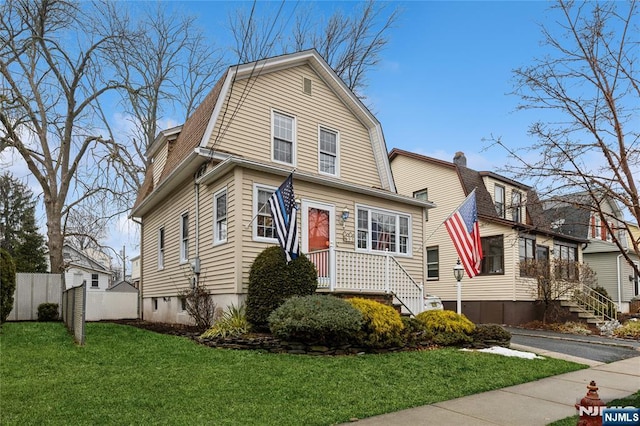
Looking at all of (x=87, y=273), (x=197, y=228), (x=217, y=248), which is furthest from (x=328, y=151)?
(x=87, y=273)

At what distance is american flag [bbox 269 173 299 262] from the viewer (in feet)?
30.8

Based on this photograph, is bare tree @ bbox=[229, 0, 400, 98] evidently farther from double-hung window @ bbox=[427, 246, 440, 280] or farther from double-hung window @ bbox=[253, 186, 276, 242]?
double-hung window @ bbox=[253, 186, 276, 242]

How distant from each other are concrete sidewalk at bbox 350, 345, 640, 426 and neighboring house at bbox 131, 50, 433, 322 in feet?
17.0

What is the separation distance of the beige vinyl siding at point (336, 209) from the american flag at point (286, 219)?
1488 millimetres

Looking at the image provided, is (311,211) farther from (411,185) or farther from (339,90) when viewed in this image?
(411,185)

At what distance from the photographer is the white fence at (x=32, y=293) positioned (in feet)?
55.2

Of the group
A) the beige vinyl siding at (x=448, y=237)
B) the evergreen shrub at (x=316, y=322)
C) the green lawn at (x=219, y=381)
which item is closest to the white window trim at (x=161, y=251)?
the green lawn at (x=219, y=381)

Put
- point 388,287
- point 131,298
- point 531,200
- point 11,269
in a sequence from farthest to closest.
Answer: point 131,298 → point 388,287 → point 11,269 → point 531,200

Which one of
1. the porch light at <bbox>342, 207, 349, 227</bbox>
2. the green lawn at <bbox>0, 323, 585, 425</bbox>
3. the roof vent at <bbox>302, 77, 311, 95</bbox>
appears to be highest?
the roof vent at <bbox>302, 77, 311, 95</bbox>

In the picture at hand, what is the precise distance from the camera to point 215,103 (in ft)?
40.8

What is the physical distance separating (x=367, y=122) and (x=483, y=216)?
709 cm

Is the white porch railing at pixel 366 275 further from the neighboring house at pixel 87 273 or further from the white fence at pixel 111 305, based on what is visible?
the neighboring house at pixel 87 273

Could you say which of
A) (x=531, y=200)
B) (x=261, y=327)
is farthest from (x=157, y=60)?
(x=531, y=200)

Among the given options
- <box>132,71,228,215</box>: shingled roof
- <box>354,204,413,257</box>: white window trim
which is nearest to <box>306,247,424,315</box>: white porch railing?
<box>354,204,413,257</box>: white window trim
